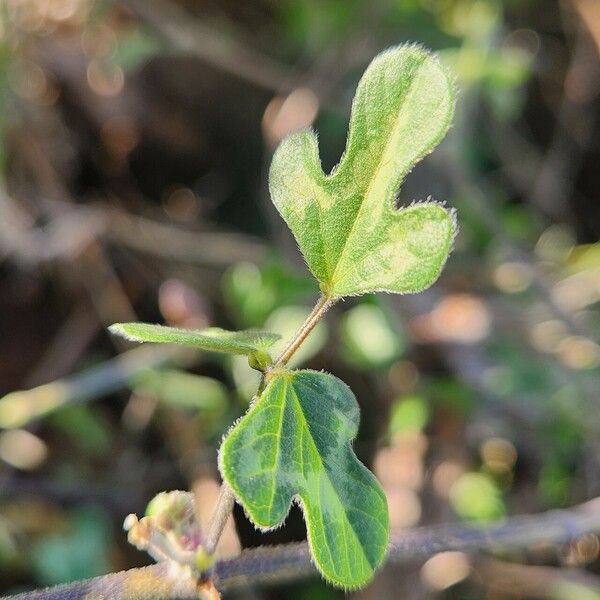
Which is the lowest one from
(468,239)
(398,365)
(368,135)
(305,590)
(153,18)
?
(305,590)

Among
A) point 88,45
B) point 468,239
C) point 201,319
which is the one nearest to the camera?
point 201,319

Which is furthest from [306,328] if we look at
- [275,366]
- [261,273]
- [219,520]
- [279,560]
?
[261,273]

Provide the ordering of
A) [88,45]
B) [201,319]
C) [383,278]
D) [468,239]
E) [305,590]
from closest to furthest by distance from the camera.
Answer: [383,278]
[305,590]
[201,319]
[468,239]
[88,45]

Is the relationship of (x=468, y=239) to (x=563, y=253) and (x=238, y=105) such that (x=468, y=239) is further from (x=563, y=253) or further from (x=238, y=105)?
(x=238, y=105)

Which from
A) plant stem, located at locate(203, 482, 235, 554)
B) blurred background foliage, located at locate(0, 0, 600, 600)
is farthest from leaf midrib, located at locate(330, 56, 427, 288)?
blurred background foliage, located at locate(0, 0, 600, 600)

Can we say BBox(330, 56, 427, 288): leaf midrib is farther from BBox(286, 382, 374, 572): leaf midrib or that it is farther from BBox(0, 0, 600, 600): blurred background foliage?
BBox(0, 0, 600, 600): blurred background foliage

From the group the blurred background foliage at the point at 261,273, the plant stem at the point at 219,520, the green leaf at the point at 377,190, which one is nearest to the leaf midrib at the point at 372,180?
the green leaf at the point at 377,190

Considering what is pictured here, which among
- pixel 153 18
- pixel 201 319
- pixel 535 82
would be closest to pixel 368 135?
pixel 201 319
